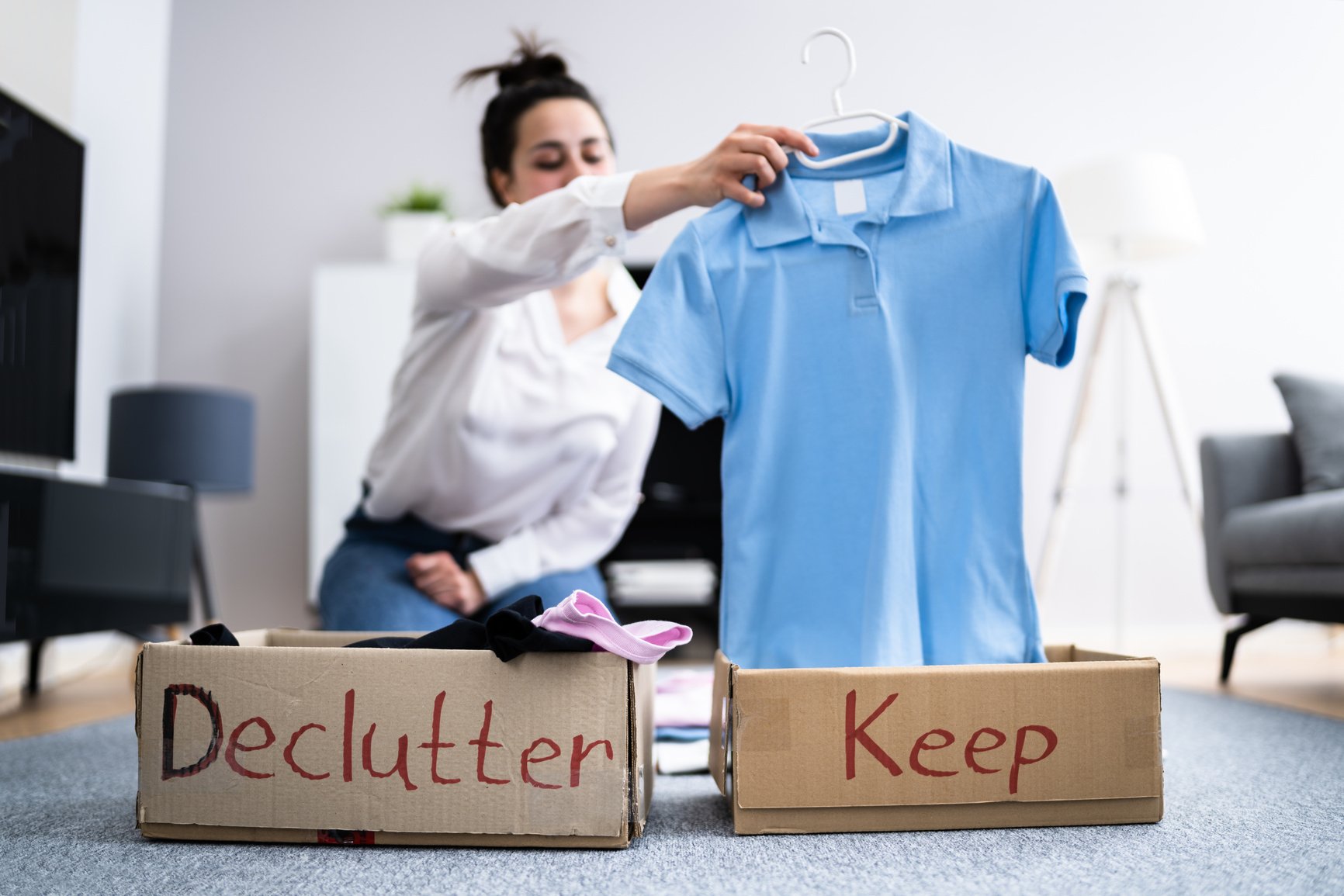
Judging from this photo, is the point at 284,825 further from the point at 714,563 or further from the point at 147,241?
the point at 147,241

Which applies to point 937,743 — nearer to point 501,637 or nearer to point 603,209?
point 501,637

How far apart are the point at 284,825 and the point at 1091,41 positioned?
3.21 metres

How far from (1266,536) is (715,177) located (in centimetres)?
150

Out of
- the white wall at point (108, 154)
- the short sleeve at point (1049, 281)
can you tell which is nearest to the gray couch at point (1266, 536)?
the short sleeve at point (1049, 281)

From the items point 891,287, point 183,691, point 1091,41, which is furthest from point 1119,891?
point 1091,41

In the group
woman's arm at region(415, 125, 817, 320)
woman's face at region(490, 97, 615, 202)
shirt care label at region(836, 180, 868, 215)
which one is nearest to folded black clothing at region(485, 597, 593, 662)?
woman's arm at region(415, 125, 817, 320)

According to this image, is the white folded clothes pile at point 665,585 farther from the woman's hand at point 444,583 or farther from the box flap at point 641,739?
the box flap at point 641,739

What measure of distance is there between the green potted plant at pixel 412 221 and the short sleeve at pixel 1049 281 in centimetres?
216

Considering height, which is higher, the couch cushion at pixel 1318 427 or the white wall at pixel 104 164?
the white wall at pixel 104 164

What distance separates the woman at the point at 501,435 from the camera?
133 centimetres

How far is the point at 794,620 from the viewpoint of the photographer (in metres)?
1.01

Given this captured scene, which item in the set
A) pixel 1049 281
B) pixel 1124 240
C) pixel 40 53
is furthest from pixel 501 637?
pixel 40 53

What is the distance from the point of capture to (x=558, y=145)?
4.50 ft

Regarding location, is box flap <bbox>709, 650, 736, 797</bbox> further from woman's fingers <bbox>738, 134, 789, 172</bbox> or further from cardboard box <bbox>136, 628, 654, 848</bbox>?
woman's fingers <bbox>738, 134, 789, 172</bbox>
